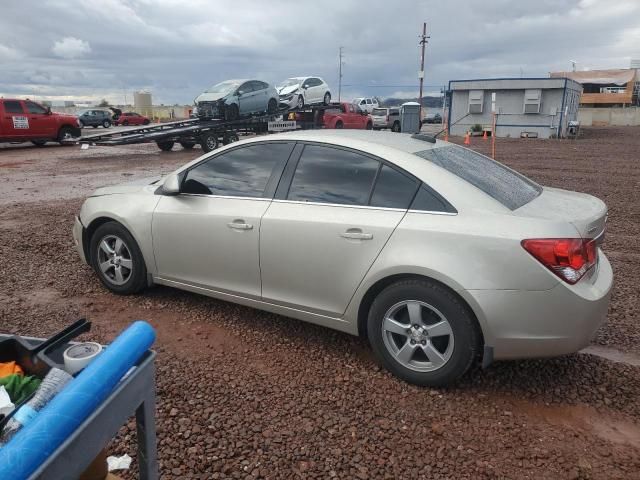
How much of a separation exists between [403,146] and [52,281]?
3.73 m

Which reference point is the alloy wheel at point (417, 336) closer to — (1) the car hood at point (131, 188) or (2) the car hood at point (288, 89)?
(1) the car hood at point (131, 188)

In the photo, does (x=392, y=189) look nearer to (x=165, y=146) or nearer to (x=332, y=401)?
(x=332, y=401)

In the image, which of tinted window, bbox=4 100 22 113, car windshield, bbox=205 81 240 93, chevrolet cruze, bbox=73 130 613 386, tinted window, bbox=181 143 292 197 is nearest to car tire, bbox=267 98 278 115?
car windshield, bbox=205 81 240 93

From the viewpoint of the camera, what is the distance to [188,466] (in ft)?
8.34

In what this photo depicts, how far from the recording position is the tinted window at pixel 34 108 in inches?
790

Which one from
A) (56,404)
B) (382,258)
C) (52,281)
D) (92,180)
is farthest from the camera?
(92,180)

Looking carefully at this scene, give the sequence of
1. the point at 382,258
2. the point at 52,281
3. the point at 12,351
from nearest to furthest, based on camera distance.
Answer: the point at 12,351 < the point at 382,258 < the point at 52,281

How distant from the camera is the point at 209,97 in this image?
18891mm

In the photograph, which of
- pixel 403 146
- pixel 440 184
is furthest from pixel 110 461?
pixel 403 146

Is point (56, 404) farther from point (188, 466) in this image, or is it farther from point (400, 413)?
point (400, 413)

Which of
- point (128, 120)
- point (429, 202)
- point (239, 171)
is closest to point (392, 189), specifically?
point (429, 202)

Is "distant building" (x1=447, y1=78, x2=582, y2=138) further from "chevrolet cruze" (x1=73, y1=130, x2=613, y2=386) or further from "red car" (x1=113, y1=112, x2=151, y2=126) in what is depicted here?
"chevrolet cruze" (x1=73, y1=130, x2=613, y2=386)

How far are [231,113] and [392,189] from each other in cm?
1662

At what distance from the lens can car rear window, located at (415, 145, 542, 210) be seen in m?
3.26
